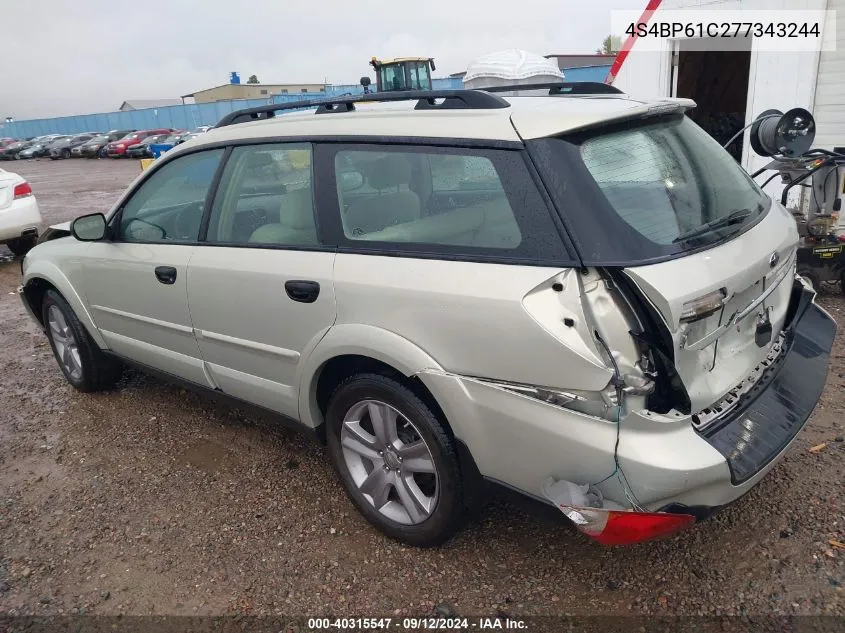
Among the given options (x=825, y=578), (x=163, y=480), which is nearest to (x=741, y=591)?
(x=825, y=578)

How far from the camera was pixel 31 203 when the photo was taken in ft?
28.6

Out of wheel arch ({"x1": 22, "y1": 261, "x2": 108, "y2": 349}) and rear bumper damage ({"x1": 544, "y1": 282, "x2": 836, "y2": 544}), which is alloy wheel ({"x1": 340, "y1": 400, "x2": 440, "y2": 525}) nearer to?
rear bumper damage ({"x1": 544, "y1": 282, "x2": 836, "y2": 544})

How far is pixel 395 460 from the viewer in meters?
2.57

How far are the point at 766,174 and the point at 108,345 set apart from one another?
627cm

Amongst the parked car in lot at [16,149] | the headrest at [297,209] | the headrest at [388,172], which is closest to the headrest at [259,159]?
the headrest at [297,209]

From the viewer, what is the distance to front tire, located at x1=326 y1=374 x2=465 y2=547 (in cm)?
234

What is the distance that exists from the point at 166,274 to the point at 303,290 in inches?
42.2

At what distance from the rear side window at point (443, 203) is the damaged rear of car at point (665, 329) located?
10cm

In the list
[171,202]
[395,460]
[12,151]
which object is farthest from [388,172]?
[12,151]

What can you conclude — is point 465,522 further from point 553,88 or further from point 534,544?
point 553,88

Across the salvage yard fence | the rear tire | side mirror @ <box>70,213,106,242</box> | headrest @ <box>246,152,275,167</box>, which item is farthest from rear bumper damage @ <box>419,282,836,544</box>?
the salvage yard fence

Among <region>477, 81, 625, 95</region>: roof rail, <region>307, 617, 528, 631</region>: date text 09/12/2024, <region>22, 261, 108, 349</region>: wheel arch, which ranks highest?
<region>477, 81, 625, 95</region>: roof rail

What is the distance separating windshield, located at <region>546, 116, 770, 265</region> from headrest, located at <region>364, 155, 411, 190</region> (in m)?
0.61

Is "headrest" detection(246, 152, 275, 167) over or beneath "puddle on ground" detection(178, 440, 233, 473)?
over
